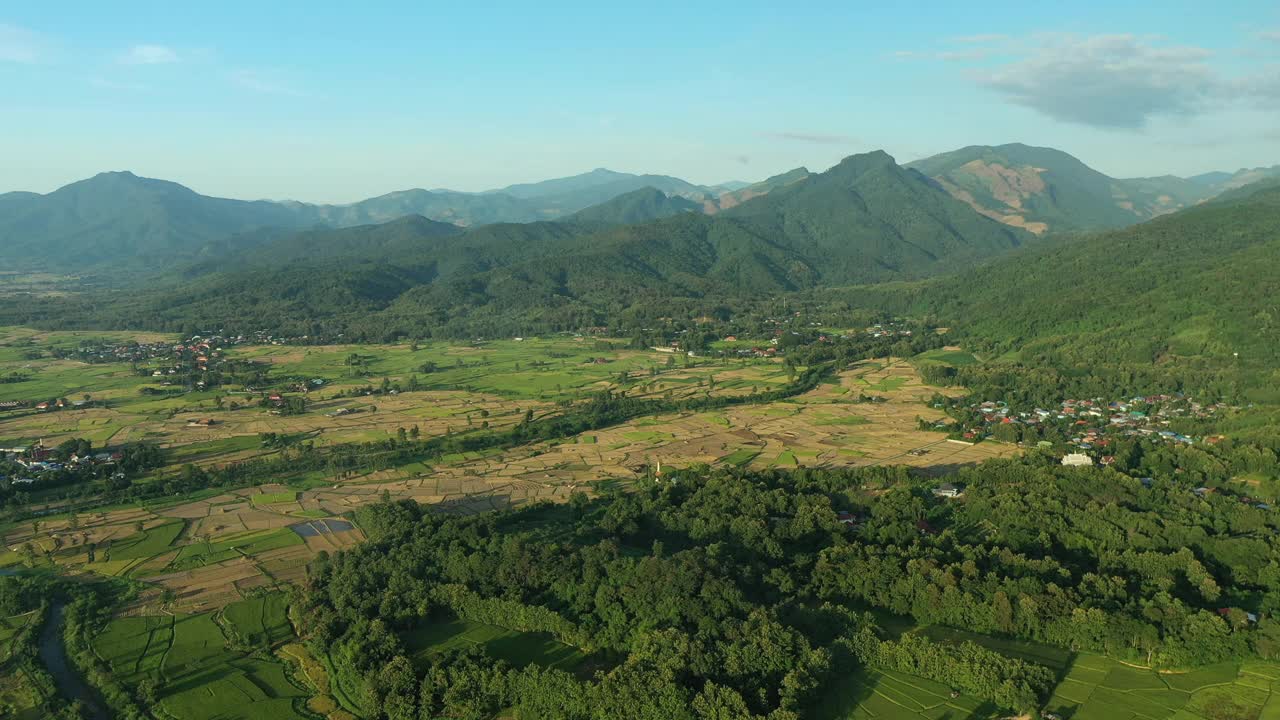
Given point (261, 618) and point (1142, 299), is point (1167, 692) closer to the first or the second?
point (261, 618)

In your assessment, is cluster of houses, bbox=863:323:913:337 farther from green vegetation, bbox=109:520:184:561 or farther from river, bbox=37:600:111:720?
river, bbox=37:600:111:720

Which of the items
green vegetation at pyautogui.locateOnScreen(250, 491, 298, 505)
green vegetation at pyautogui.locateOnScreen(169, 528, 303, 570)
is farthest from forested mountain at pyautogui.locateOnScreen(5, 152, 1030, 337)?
green vegetation at pyautogui.locateOnScreen(169, 528, 303, 570)

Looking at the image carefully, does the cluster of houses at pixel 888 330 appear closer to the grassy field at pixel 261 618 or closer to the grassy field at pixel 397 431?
the grassy field at pixel 397 431

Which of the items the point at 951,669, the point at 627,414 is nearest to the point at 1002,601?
the point at 951,669

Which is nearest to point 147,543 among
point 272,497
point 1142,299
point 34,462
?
point 272,497

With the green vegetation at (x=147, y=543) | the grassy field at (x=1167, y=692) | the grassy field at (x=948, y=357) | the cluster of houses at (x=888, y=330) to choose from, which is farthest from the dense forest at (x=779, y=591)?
the cluster of houses at (x=888, y=330)

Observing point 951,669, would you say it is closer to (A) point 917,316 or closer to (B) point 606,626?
(B) point 606,626
